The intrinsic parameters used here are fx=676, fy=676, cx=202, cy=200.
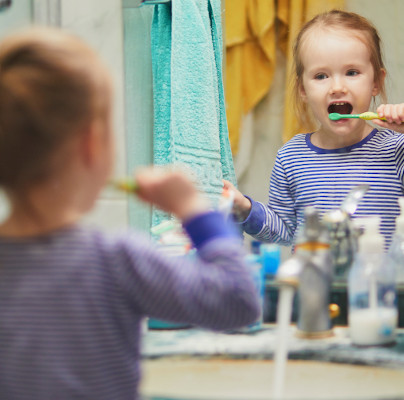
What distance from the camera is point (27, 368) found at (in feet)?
2.16

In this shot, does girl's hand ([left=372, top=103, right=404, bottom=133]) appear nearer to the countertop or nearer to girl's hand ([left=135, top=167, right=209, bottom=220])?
the countertop

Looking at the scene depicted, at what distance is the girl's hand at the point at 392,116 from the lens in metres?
1.34

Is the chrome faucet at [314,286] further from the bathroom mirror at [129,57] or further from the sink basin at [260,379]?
the bathroom mirror at [129,57]

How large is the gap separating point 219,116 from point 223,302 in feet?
3.08

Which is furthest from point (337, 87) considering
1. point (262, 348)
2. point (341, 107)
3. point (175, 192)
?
point (175, 192)

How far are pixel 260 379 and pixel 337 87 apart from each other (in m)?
0.70

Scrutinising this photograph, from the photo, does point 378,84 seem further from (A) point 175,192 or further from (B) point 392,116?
(A) point 175,192

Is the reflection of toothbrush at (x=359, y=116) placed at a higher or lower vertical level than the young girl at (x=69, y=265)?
higher

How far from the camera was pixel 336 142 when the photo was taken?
1.45 metres

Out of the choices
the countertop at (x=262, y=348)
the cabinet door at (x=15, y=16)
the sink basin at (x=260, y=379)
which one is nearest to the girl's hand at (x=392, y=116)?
the countertop at (x=262, y=348)

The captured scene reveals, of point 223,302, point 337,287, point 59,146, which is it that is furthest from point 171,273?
point 337,287

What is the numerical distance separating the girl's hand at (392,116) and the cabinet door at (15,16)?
2.34 ft

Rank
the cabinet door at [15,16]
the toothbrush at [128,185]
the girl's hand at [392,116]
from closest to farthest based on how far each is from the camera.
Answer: the toothbrush at [128,185] < the cabinet door at [15,16] < the girl's hand at [392,116]

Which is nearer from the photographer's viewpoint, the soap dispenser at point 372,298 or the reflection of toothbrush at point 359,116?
the soap dispenser at point 372,298
